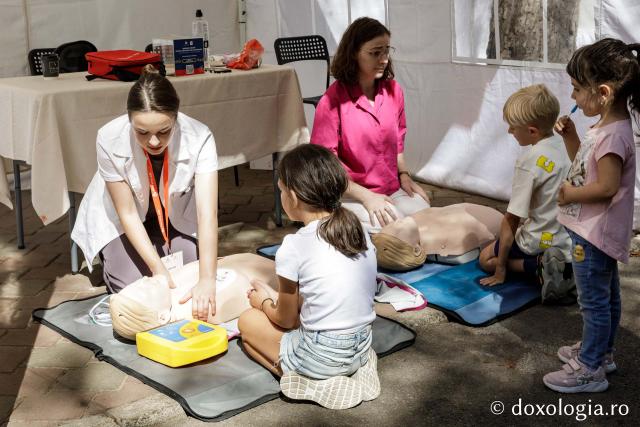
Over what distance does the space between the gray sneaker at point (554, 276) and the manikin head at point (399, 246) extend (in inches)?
27.8

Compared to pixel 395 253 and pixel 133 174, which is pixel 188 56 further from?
pixel 395 253

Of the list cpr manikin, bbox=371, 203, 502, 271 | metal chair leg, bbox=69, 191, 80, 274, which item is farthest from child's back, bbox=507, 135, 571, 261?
metal chair leg, bbox=69, 191, 80, 274

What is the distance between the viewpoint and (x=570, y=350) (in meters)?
3.06

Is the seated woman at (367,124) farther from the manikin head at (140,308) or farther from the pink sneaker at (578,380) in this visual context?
the pink sneaker at (578,380)

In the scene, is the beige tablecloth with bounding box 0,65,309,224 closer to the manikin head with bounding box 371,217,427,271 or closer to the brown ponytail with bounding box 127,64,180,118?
the brown ponytail with bounding box 127,64,180,118

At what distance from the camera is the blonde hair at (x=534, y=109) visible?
3553 millimetres

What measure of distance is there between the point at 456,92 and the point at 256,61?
157cm

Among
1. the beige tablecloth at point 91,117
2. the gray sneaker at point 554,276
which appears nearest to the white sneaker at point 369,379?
the gray sneaker at point 554,276

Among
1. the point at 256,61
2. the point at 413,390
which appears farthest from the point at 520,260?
the point at 256,61

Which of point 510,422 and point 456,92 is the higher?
point 456,92

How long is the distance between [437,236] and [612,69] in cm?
176

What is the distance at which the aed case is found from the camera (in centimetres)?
302

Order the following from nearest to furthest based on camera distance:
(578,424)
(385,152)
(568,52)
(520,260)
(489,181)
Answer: (578,424)
(520,260)
(385,152)
(568,52)
(489,181)

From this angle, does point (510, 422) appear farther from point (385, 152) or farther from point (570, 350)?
point (385, 152)
